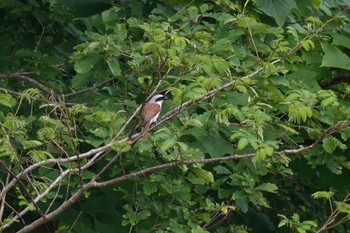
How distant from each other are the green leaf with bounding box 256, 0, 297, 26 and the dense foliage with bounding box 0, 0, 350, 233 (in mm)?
13

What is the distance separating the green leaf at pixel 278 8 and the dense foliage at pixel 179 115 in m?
0.01

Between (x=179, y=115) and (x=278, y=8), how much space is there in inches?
51.6

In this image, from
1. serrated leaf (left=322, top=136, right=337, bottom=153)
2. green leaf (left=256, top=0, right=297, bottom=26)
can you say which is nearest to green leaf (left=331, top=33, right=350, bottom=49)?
green leaf (left=256, top=0, right=297, bottom=26)

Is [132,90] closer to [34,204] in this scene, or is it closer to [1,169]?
[1,169]

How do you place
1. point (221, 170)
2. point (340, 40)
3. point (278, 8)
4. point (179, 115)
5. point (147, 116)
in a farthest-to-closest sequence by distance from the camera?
point (340, 40), point (278, 8), point (221, 170), point (179, 115), point (147, 116)

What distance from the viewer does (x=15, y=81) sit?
844 centimetres

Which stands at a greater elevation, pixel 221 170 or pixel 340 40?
pixel 340 40

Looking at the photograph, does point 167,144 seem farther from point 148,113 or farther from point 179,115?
point 179,115

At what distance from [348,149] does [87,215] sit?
7.07 feet

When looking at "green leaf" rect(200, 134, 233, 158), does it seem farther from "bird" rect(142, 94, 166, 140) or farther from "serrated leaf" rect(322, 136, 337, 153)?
"serrated leaf" rect(322, 136, 337, 153)

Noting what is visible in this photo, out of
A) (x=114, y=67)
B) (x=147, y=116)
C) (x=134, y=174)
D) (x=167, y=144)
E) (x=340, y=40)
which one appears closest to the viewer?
(x=167, y=144)

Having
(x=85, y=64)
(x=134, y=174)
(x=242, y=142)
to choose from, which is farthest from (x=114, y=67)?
(x=242, y=142)

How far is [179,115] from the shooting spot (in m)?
6.48

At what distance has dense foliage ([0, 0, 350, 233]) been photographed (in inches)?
229
